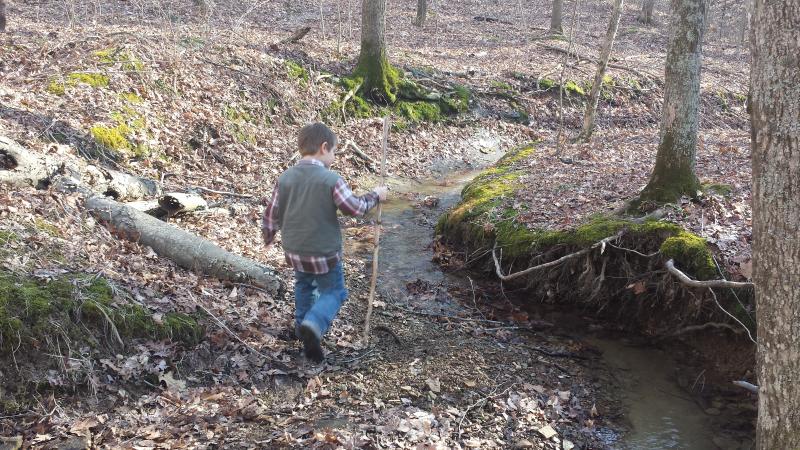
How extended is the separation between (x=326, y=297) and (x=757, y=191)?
11.6 ft

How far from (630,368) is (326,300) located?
354 cm

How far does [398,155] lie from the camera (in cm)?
1465

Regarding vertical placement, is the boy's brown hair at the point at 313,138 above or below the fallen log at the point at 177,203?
above

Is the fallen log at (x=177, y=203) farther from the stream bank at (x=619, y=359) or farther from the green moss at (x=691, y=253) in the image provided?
the green moss at (x=691, y=253)

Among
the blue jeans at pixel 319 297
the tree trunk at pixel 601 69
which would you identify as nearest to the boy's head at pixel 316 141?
the blue jeans at pixel 319 297

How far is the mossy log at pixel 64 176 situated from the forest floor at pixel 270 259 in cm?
31

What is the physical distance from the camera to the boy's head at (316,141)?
5.15 metres

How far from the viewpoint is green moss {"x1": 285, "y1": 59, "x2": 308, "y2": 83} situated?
14.7 meters

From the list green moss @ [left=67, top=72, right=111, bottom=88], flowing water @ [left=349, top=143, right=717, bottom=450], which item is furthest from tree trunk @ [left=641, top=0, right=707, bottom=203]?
green moss @ [left=67, top=72, right=111, bottom=88]

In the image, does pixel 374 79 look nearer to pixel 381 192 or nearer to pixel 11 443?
pixel 381 192

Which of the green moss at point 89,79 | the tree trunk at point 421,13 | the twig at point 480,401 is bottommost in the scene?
the twig at point 480,401

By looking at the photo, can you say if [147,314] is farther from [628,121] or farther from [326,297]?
[628,121]

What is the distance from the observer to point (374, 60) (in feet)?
52.2

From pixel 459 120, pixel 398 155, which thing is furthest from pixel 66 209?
pixel 459 120
